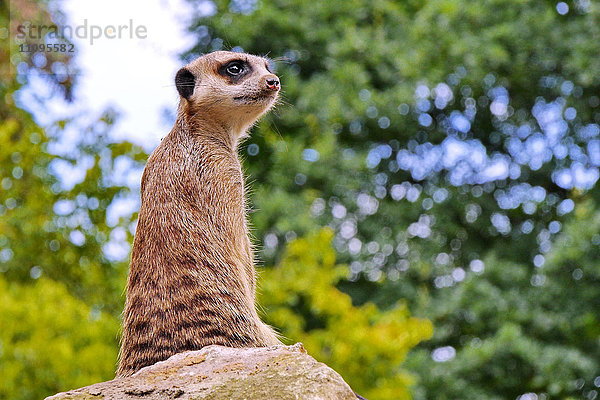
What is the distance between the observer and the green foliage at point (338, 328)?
7.87 m

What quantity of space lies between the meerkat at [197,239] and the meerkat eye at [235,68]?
0.03 meters

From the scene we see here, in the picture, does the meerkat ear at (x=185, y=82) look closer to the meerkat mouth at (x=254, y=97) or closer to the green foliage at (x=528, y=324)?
the meerkat mouth at (x=254, y=97)

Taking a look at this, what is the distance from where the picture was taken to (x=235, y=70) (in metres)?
4.78

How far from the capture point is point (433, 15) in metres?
11.9

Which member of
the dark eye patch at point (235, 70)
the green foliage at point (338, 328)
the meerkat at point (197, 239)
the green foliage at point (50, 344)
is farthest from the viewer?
the green foliage at point (338, 328)

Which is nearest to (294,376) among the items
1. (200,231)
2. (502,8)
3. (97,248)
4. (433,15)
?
(200,231)

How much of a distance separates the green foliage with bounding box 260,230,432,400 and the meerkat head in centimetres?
350

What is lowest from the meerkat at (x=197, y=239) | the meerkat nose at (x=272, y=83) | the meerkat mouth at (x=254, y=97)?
the meerkat at (x=197, y=239)

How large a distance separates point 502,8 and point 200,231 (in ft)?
30.6

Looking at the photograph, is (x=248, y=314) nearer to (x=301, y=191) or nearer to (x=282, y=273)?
(x=282, y=273)

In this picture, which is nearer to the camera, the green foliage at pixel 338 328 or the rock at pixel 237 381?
the rock at pixel 237 381

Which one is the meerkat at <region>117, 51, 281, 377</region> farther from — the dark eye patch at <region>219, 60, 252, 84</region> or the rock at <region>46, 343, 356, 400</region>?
the rock at <region>46, 343, 356, 400</region>

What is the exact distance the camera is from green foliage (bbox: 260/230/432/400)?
7867 millimetres

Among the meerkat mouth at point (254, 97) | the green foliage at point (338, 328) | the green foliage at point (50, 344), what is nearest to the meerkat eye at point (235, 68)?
the meerkat mouth at point (254, 97)
